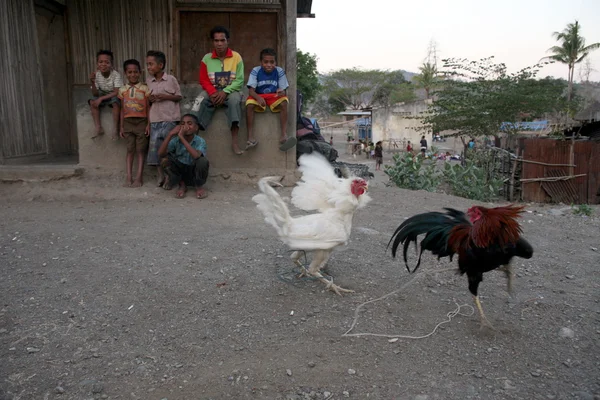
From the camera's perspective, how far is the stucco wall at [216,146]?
6996 mm

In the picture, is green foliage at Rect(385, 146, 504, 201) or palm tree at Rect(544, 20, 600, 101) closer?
green foliage at Rect(385, 146, 504, 201)

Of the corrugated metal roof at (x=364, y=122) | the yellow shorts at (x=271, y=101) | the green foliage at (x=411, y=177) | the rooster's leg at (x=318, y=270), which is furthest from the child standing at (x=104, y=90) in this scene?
the corrugated metal roof at (x=364, y=122)

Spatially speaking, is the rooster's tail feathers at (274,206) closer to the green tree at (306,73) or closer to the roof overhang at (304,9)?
the roof overhang at (304,9)

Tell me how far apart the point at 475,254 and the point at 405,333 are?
0.77 metres

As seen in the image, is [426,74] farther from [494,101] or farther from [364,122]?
[494,101]

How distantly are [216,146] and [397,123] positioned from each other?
97.7 feet

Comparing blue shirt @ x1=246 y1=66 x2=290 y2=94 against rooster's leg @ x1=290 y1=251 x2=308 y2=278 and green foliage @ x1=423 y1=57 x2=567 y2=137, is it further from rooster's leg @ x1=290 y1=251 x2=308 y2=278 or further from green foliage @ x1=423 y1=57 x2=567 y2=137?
green foliage @ x1=423 y1=57 x2=567 y2=137

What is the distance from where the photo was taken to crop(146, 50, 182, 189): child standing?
263 inches

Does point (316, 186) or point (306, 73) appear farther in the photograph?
point (306, 73)

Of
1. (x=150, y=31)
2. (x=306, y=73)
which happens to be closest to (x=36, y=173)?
(x=150, y=31)

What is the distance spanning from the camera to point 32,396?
8.52ft

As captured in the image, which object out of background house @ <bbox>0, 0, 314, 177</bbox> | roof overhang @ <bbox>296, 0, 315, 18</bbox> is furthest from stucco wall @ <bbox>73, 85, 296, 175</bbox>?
roof overhang @ <bbox>296, 0, 315, 18</bbox>

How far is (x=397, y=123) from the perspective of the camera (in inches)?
1390

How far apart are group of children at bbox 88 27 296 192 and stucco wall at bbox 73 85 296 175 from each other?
0.55 ft
